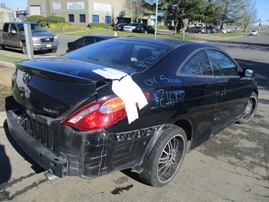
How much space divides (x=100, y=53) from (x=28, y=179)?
73.6 inches

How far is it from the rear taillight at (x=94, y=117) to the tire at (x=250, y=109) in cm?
372

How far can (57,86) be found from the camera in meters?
2.38

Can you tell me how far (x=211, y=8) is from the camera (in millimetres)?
41125

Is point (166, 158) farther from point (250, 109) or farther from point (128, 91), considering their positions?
point (250, 109)

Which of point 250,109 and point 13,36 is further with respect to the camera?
point 13,36

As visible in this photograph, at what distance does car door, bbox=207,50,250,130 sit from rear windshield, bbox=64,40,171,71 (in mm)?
991

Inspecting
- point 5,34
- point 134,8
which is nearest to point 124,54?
point 5,34

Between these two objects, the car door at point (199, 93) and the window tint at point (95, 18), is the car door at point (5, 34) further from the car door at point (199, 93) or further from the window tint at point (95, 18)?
the window tint at point (95, 18)

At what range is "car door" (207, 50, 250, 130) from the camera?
3646 mm

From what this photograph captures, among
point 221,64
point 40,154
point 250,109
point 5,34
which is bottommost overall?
point 250,109

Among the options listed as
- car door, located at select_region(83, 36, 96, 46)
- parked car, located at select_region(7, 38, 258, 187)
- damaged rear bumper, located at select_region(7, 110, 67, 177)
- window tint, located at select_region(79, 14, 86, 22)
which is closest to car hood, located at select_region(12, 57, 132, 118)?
parked car, located at select_region(7, 38, 258, 187)

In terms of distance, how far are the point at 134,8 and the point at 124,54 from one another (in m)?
59.6

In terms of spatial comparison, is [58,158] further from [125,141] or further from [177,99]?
[177,99]

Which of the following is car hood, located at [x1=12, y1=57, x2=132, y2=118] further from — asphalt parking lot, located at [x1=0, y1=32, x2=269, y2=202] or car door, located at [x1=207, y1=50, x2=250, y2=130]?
car door, located at [x1=207, y1=50, x2=250, y2=130]
